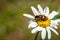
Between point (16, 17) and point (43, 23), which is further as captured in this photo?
point (16, 17)

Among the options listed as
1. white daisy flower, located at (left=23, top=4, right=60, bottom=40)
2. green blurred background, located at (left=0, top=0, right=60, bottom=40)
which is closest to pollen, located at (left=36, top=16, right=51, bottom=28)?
white daisy flower, located at (left=23, top=4, right=60, bottom=40)

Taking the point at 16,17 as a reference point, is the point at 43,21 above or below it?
below

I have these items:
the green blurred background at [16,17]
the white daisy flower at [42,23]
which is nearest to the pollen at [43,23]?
the white daisy flower at [42,23]

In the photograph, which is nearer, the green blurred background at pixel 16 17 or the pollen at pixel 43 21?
the pollen at pixel 43 21

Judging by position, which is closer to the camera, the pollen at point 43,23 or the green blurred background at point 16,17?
the pollen at point 43,23

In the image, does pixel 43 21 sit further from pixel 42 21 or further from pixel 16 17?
pixel 16 17

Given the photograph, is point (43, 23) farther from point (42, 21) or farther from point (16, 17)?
point (16, 17)

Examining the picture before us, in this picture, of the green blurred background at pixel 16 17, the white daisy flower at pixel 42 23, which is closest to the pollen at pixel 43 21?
the white daisy flower at pixel 42 23

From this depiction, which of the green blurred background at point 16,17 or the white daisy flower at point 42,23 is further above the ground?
the green blurred background at point 16,17

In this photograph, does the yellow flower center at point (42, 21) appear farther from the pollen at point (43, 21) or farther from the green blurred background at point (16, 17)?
the green blurred background at point (16, 17)

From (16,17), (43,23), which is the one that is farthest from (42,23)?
(16,17)
